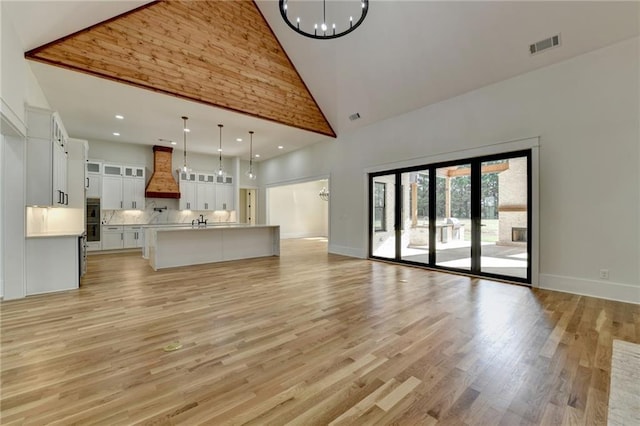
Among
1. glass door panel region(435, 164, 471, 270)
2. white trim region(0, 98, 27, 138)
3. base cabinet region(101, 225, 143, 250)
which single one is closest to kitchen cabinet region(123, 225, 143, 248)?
base cabinet region(101, 225, 143, 250)

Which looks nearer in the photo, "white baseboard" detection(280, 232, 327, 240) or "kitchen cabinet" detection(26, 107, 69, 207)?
"kitchen cabinet" detection(26, 107, 69, 207)

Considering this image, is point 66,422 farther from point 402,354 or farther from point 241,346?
point 402,354

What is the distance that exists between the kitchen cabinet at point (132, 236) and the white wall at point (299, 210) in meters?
5.01

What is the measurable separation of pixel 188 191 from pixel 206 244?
4366mm

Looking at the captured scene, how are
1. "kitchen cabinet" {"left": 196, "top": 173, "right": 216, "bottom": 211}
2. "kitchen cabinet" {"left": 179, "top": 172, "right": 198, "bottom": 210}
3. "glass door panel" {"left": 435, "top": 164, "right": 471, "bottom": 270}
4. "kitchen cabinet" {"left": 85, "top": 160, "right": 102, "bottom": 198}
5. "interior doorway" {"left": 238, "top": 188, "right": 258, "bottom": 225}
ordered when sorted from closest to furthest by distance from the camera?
"glass door panel" {"left": 435, "top": 164, "right": 471, "bottom": 270}, "kitchen cabinet" {"left": 85, "top": 160, "right": 102, "bottom": 198}, "kitchen cabinet" {"left": 179, "top": 172, "right": 198, "bottom": 210}, "kitchen cabinet" {"left": 196, "top": 173, "right": 216, "bottom": 211}, "interior doorway" {"left": 238, "top": 188, "right": 258, "bottom": 225}

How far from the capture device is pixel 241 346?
2.49 meters

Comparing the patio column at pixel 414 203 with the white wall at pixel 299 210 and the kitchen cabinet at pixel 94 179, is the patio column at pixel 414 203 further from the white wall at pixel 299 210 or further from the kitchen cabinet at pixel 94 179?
the kitchen cabinet at pixel 94 179

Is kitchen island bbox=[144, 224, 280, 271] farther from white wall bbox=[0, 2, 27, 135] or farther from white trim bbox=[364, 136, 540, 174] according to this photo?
white trim bbox=[364, 136, 540, 174]

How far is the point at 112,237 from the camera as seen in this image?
8.29 meters

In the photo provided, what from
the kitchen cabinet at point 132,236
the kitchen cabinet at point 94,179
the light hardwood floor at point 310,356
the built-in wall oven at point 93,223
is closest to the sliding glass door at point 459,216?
the light hardwood floor at point 310,356

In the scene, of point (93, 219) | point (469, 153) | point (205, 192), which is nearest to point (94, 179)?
point (93, 219)

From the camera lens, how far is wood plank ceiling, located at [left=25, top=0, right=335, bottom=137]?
4.35m

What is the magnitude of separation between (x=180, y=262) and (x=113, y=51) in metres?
4.12

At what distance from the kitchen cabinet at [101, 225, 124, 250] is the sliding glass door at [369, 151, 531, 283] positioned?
7.70 m
